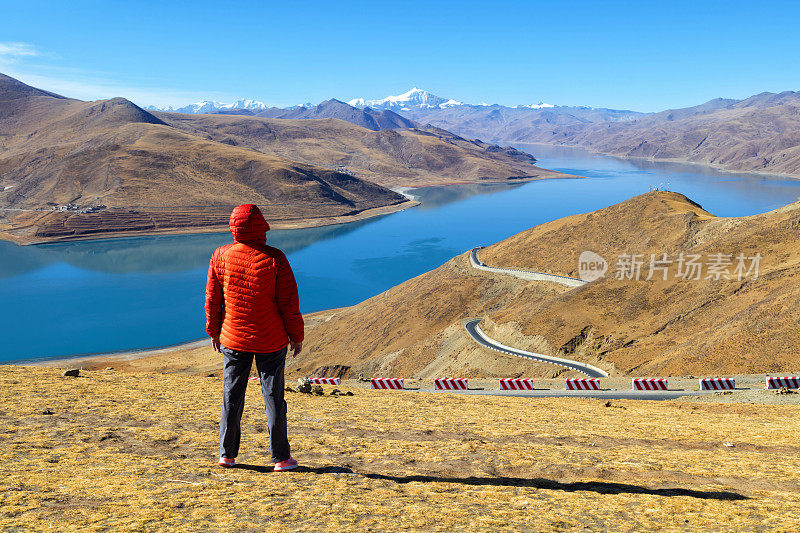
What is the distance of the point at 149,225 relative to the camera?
496ft

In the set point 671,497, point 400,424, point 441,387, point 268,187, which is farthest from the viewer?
point 268,187

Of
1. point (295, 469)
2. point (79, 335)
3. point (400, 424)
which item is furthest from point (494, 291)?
point (79, 335)

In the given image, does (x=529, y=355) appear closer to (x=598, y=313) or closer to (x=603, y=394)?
(x=598, y=313)

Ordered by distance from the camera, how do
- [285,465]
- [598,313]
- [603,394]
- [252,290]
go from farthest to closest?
1. [598,313]
2. [603,394]
3. [285,465]
4. [252,290]

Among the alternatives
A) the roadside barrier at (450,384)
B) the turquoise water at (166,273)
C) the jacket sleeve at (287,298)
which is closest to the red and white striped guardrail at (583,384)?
the roadside barrier at (450,384)

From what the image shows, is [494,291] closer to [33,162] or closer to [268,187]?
[268,187]

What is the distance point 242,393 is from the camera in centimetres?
680

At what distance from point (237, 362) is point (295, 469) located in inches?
70.5

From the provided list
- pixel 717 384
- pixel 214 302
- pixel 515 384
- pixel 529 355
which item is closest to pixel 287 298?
pixel 214 302

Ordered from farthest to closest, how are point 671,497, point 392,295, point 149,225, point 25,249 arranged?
point 149,225 < point 25,249 < point 392,295 < point 671,497

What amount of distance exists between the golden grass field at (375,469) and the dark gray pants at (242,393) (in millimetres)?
399

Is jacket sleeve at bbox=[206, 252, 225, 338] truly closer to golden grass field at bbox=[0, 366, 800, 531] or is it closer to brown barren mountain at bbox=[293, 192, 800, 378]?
golden grass field at bbox=[0, 366, 800, 531]

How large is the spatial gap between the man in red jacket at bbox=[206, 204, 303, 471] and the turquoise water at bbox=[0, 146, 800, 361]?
231 ft

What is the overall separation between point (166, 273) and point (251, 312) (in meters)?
113
